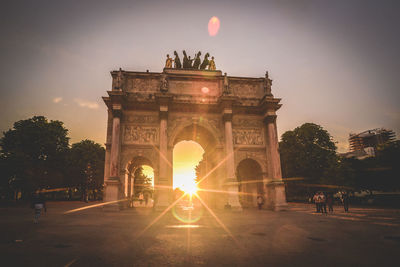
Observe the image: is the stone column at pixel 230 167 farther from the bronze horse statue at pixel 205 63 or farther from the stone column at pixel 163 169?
the bronze horse statue at pixel 205 63

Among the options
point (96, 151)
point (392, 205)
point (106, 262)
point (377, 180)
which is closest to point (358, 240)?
point (106, 262)

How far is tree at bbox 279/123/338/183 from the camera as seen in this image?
34375 mm

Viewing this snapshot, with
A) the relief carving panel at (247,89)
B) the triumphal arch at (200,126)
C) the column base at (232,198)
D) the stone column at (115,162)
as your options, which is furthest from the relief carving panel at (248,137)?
the stone column at (115,162)

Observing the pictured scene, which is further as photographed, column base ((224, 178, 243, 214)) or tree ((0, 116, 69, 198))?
tree ((0, 116, 69, 198))

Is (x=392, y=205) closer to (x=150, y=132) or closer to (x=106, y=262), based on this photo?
(x=150, y=132)

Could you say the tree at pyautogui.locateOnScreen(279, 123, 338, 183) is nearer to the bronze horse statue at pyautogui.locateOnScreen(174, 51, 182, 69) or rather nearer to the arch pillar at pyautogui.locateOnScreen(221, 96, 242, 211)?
the arch pillar at pyautogui.locateOnScreen(221, 96, 242, 211)

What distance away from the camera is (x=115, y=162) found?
2078 cm

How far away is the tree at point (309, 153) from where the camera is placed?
113ft

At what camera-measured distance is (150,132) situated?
900 inches

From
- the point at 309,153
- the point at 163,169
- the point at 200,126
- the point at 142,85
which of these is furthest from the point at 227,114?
the point at 309,153

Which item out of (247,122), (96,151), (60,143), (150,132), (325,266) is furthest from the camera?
(96,151)

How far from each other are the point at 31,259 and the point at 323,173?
117ft

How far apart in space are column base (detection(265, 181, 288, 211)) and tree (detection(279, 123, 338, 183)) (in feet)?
47.7

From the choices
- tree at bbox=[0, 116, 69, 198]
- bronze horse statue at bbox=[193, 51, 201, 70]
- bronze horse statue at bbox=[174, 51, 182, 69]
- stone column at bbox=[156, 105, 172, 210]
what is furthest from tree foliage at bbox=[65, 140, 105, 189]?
bronze horse statue at bbox=[193, 51, 201, 70]
